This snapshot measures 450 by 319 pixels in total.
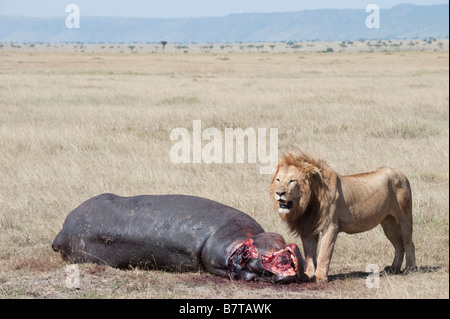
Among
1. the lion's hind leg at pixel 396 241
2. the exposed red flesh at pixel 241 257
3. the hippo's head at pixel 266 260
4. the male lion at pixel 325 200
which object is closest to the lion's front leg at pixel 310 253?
the male lion at pixel 325 200

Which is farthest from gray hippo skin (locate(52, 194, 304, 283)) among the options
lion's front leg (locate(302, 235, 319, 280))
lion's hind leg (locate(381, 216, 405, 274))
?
lion's hind leg (locate(381, 216, 405, 274))

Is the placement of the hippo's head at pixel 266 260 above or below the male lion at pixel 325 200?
below

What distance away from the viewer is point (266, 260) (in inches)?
256

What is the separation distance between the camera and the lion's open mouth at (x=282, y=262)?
6391 mm

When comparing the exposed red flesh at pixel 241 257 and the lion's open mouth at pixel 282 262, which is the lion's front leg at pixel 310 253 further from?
the exposed red flesh at pixel 241 257

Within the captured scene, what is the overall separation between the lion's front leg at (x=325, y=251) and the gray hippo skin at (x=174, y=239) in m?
0.18

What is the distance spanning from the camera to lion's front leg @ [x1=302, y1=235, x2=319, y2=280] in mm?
6570

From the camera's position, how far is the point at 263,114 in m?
19.4

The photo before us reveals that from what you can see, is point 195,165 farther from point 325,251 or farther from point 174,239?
point 325,251

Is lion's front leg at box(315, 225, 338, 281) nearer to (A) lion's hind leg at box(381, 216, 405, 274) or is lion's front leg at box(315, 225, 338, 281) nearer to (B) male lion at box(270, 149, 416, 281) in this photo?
(B) male lion at box(270, 149, 416, 281)

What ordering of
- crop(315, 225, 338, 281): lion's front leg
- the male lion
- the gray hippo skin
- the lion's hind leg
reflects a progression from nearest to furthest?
the male lion, crop(315, 225, 338, 281): lion's front leg, the gray hippo skin, the lion's hind leg

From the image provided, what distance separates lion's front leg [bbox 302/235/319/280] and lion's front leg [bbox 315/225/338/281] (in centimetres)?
10

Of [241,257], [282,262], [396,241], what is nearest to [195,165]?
[396,241]

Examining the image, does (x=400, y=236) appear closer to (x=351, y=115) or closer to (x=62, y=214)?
(x=62, y=214)
